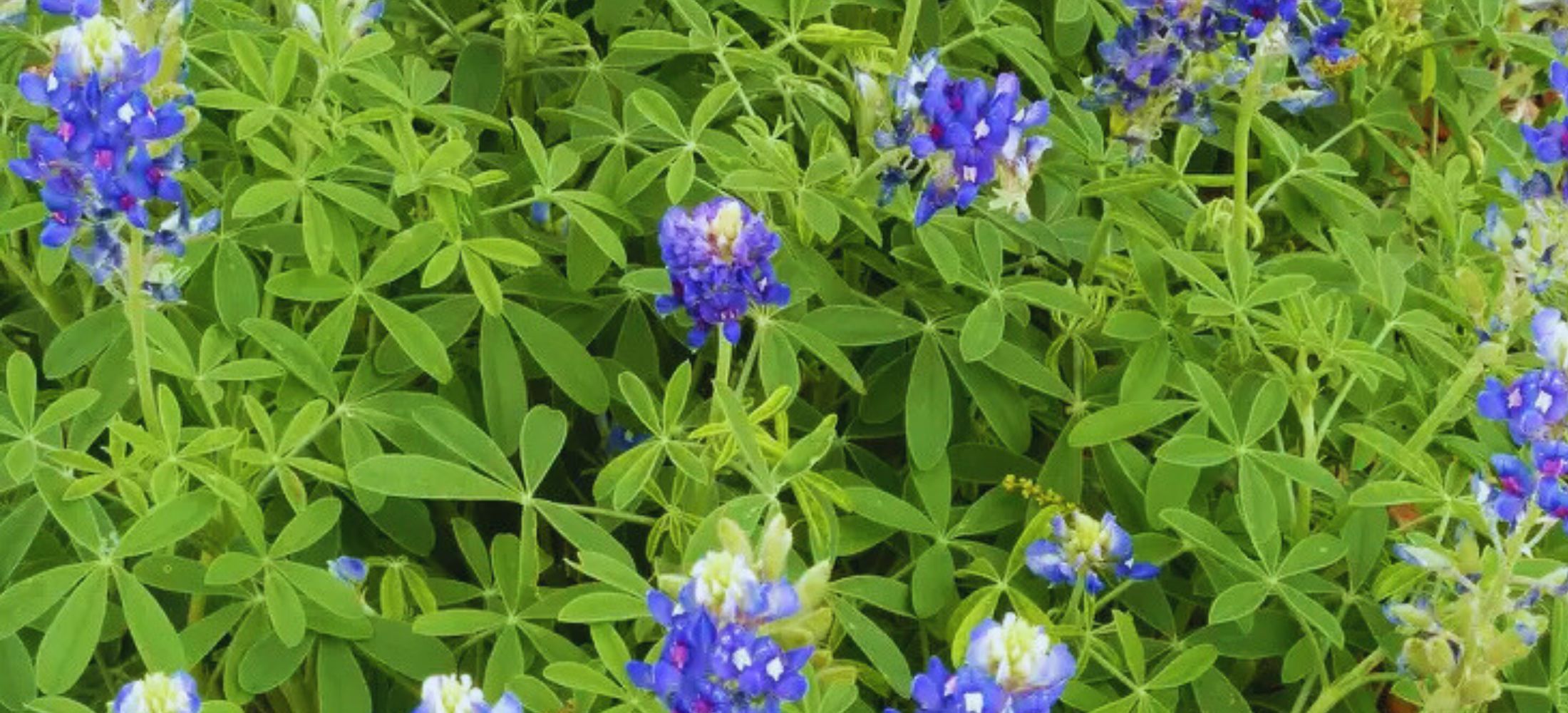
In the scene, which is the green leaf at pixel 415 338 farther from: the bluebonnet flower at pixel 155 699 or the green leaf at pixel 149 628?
the bluebonnet flower at pixel 155 699

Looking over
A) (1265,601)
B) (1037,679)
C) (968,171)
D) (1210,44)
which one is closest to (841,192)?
(968,171)

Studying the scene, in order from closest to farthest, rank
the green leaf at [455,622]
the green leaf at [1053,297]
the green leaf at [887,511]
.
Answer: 1. the green leaf at [455,622]
2. the green leaf at [887,511]
3. the green leaf at [1053,297]

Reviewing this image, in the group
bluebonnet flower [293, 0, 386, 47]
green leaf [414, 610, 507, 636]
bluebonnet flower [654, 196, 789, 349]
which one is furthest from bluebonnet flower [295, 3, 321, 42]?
green leaf [414, 610, 507, 636]

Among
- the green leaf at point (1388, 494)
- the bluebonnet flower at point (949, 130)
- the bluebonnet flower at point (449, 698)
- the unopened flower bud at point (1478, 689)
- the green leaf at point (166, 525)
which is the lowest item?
the unopened flower bud at point (1478, 689)

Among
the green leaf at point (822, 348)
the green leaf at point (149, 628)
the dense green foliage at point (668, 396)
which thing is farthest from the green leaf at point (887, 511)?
the green leaf at point (149, 628)

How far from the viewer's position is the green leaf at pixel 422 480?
6.06ft

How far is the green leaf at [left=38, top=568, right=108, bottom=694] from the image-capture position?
171cm

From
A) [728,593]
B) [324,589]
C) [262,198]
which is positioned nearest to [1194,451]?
[728,593]

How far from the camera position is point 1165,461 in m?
A: 2.02

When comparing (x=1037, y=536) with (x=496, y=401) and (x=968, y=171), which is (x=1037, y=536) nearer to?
(x=968, y=171)

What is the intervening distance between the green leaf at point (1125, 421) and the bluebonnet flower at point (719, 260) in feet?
1.45

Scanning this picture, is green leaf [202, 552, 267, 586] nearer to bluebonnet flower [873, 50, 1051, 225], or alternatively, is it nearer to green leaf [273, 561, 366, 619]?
green leaf [273, 561, 366, 619]

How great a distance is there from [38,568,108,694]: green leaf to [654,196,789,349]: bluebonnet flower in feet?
2.00

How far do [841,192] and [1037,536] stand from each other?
46 cm
